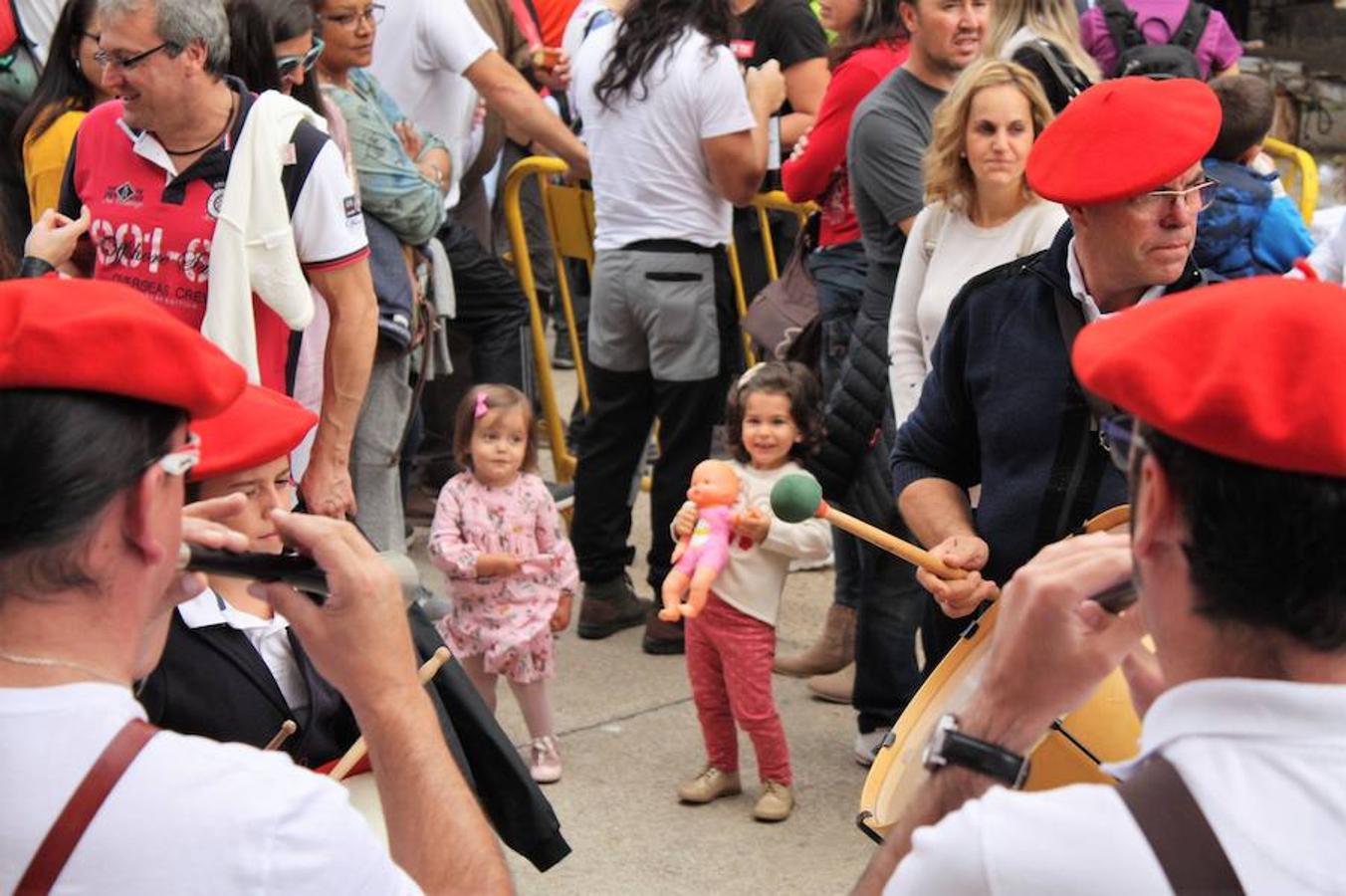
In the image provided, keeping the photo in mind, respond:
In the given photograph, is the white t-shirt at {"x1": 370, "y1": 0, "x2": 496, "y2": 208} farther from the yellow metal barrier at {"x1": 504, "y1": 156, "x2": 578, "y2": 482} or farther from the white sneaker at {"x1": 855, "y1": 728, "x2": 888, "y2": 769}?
the white sneaker at {"x1": 855, "y1": 728, "x2": 888, "y2": 769}

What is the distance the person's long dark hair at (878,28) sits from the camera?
609 cm

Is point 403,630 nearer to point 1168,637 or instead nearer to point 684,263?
point 1168,637

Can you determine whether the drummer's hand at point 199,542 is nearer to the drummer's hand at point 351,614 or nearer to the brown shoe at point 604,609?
the drummer's hand at point 351,614

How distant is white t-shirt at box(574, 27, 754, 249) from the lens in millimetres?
6168

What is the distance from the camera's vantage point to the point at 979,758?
2.20 meters

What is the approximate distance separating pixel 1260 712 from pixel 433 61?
5283mm

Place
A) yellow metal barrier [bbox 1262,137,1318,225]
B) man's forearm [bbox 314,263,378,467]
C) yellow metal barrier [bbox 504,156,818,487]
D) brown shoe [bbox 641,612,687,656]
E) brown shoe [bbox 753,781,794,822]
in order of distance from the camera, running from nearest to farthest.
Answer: man's forearm [bbox 314,263,378,467], brown shoe [bbox 753,781,794,822], brown shoe [bbox 641,612,687,656], yellow metal barrier [bbox 1262,137,1318,225], yellow metal barrier [bbox 504,156,818,487]

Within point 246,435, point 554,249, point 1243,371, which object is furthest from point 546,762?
point 1243,371

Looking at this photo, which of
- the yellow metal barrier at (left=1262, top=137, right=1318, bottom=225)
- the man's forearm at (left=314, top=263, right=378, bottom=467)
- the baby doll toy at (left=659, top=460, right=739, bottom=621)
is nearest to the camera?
the man's forearm at (left=314, top=263, right=378, bottom=467)

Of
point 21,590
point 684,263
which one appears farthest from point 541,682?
point 21,590

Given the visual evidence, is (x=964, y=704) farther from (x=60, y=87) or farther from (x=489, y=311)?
(x=489, y=311)

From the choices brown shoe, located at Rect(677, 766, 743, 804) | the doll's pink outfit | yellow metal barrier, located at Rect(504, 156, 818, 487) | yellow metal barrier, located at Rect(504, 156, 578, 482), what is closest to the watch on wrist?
the doll's pink outfit

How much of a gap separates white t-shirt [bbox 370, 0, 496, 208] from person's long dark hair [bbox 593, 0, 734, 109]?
2.06ft

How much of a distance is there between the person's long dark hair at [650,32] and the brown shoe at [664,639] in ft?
5.54
